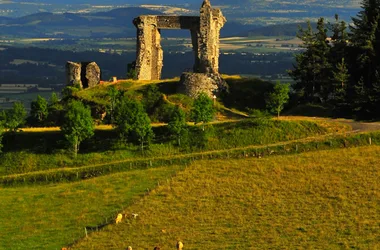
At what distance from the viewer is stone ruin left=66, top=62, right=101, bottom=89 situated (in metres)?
76.9

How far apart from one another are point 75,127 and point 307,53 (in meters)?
26.4

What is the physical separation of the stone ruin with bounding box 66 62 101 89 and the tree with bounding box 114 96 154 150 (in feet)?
48.0

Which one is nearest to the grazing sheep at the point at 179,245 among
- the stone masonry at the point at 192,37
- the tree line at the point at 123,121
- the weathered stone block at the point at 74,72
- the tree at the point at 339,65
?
the tree line at the point at 123,121

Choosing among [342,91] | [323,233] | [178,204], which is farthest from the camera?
[342,91]

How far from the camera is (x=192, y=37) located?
77.9m

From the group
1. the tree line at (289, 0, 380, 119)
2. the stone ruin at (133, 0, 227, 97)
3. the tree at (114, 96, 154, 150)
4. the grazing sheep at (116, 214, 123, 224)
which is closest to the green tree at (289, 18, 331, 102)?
the tree line at (289, 0, 380, 119)

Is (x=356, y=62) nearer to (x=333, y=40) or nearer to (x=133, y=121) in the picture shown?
(x=333, y=40)

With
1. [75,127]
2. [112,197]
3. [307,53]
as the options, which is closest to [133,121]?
[75,127]

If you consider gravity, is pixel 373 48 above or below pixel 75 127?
above

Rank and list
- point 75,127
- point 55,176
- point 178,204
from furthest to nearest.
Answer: point 75,127, point 55,176, point 178,204

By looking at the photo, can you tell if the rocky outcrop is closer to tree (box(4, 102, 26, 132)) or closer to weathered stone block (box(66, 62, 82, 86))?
weathered stone block (box(66, 62, 82, 86))

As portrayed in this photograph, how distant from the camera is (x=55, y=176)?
180ft

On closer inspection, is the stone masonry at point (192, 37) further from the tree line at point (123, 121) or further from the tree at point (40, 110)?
the tree at point (40, 110)

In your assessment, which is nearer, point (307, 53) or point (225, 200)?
point (225, 200)
